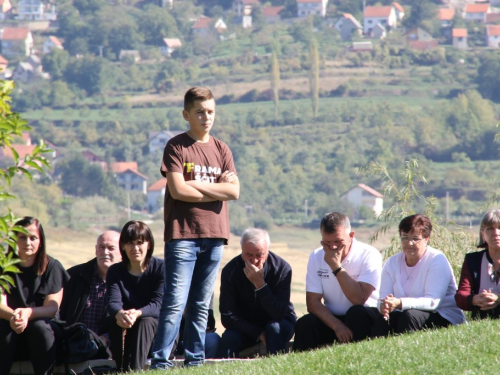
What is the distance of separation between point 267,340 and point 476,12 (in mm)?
156694

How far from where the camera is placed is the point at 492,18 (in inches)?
5896

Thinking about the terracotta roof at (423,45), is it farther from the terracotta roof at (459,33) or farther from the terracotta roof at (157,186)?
the terracotta roof at (157,186)

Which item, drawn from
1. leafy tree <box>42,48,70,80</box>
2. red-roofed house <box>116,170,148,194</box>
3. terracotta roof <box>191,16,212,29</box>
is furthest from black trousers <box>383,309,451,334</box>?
terracotta roof <box>191,16,212,29</box>

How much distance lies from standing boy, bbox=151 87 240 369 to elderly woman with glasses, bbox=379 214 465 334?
3.98 feet

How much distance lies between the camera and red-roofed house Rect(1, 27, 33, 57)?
153250 millimetres

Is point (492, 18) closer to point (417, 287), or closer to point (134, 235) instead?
point (417, 287)

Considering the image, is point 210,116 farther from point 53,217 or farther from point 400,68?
point 400,68

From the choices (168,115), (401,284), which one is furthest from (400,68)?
(401,284)

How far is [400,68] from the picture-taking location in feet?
458

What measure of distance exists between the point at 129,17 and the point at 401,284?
16021cm

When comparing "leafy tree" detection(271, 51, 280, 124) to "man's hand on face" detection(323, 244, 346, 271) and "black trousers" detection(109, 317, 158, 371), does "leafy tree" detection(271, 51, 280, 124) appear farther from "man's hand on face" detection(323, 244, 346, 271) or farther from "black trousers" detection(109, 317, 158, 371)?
"black trousers" detection(109, 317, 158, 371)

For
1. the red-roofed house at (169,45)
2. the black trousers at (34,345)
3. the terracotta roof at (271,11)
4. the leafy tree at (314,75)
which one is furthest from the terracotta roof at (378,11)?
the black trousers at (34,345)

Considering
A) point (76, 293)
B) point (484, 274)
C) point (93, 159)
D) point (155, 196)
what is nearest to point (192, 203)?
point (76, 293)

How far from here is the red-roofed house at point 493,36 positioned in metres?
143
